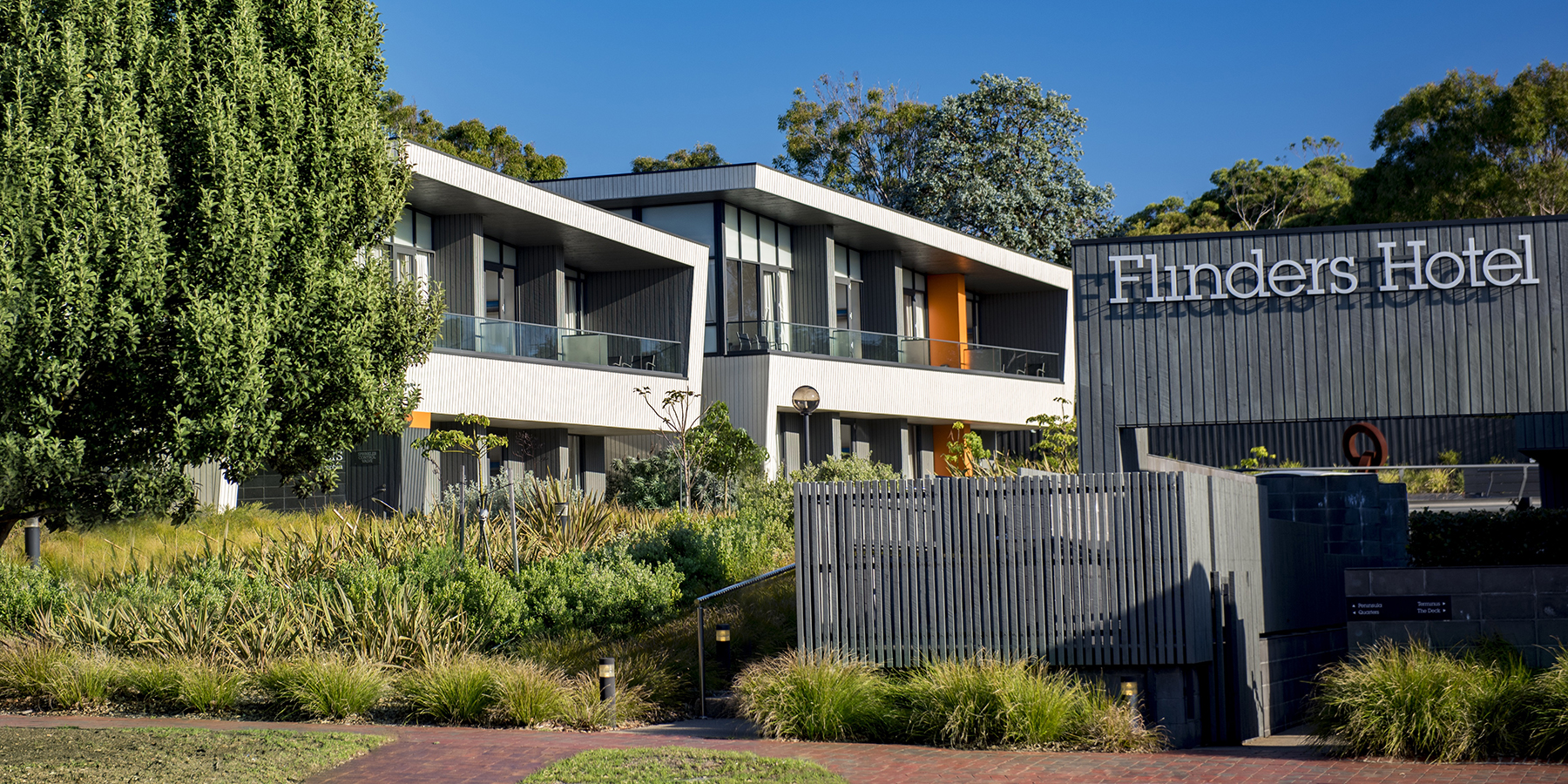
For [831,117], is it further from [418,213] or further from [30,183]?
[30,183]

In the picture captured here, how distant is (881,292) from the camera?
1449 inches

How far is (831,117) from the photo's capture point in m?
54.0

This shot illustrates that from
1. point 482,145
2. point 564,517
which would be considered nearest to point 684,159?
point 482,145

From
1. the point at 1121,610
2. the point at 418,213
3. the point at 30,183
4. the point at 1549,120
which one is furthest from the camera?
the point at 1549,120

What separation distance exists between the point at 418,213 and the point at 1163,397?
15563mm

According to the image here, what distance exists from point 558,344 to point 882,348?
9058 millimetres

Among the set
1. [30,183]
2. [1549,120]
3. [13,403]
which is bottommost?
[13,403]

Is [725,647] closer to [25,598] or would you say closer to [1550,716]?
[1550,716]

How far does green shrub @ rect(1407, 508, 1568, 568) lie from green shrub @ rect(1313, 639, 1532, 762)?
3446mm

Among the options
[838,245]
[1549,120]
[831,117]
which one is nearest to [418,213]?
[838,245]

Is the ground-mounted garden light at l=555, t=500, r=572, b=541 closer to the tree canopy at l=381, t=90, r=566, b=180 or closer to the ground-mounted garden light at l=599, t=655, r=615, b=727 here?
the ground-mounted garden light at l=599, t=655, r=615, b=727

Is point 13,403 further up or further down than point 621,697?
further up

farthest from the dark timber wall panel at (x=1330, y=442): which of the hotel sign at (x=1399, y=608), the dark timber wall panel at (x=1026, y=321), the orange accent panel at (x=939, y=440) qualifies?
the hotel sign at (x=1399, y=608)

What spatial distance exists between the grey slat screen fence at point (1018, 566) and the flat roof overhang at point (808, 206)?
63.0 ft
